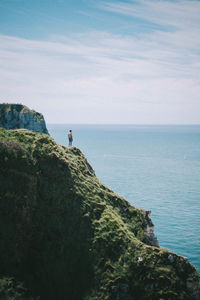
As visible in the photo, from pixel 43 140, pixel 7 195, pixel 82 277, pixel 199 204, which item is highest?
pixel 43 140

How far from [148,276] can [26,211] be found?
30.0 ft

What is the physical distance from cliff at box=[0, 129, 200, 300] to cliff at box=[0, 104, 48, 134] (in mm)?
66251

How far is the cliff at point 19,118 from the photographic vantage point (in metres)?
82.7

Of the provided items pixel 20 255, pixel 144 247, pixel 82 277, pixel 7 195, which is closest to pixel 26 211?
pixel 7 195

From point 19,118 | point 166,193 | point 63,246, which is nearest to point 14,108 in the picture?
point 19,118

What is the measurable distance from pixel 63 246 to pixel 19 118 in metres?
73.8

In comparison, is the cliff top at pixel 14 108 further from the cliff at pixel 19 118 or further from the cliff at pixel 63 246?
the cliff at pixel 63 246

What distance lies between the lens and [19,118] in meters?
84.7

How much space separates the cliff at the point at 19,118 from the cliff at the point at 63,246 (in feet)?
217

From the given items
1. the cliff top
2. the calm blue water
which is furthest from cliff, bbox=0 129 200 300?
the cliff top

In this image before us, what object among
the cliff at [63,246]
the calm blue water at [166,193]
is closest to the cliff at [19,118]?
the calm blue water at [166,193]

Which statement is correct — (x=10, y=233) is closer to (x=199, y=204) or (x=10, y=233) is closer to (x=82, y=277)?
(x=82, y=277)

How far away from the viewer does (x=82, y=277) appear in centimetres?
1658

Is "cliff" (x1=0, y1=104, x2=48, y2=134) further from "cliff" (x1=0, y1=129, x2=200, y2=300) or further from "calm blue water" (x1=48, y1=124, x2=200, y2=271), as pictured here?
"cliff" (x1=0, y1=129, x2=200, y2=300)
